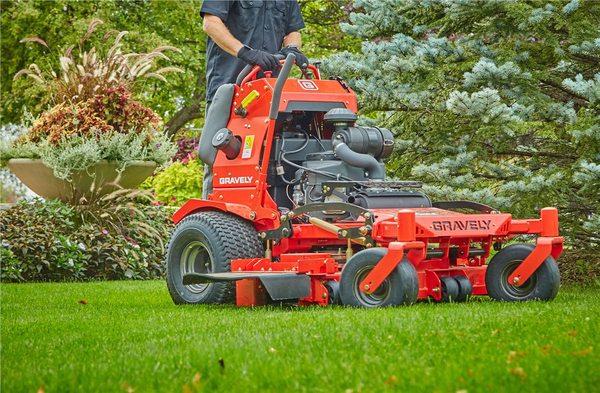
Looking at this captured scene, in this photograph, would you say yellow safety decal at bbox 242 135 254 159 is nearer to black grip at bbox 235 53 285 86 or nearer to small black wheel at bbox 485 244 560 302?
black grip at bbox 235 53 285 86

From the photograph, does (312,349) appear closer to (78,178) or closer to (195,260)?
(195,260)

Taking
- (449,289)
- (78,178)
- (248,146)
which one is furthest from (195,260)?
(78,178)

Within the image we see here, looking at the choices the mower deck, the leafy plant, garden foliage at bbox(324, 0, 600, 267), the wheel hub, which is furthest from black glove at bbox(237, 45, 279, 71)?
the leafy plant

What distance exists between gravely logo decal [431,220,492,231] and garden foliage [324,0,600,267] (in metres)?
0.90

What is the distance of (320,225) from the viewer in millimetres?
6844

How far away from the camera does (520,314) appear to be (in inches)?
228

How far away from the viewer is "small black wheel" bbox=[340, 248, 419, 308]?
20.4 ft

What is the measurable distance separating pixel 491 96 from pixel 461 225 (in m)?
1.19

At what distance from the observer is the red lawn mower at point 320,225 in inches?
255

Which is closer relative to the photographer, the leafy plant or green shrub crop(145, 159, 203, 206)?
the leafy plant

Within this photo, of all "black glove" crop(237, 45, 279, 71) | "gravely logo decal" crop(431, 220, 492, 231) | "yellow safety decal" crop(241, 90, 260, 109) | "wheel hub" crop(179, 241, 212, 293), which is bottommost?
"wheel hub" crop(179, 241, 212, 293)

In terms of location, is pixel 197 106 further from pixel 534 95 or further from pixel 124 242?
pixel 534 95

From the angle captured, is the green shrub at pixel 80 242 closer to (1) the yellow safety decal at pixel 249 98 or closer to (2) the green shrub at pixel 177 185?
(1) the yellow safety decal at pixel 249 98

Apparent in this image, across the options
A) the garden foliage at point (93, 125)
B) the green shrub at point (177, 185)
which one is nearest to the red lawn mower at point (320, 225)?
the garden foliage at point (93, 125)
